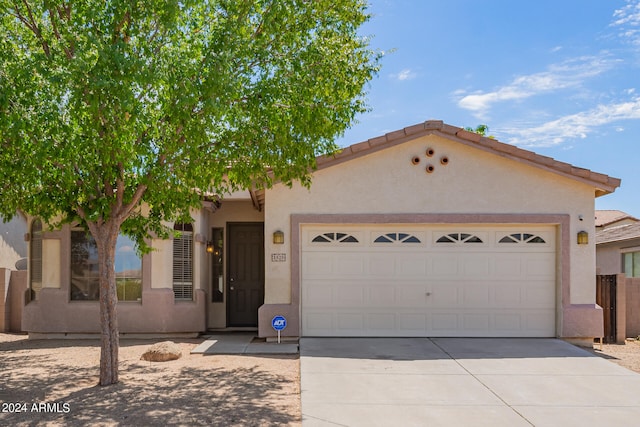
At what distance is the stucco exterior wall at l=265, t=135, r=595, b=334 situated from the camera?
11008 millimetres

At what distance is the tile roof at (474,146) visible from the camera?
10.7 metres

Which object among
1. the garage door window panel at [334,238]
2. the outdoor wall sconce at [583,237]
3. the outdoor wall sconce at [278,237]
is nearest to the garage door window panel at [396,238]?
the garage door window panel at [334,238]

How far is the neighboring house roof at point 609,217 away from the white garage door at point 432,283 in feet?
48.3

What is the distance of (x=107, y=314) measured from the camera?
7.57 m

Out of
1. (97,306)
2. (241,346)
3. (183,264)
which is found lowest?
A: (241,346)

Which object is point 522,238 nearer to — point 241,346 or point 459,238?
point 459,238

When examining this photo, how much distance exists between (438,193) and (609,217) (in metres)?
18.8

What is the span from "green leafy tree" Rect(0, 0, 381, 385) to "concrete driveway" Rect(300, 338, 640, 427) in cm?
297

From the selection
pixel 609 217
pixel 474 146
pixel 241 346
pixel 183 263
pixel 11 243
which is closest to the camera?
pixel 241 346

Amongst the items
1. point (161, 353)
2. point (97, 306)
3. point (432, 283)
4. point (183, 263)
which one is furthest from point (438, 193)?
point (97, 306)

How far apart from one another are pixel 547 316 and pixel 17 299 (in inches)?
443

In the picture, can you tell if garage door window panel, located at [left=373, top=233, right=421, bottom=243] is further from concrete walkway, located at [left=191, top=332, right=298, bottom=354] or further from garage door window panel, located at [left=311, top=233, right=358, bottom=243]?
concrete walkway, located at [left=191, top=332, right=298, bottom=354]

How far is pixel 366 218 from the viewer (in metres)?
11.0

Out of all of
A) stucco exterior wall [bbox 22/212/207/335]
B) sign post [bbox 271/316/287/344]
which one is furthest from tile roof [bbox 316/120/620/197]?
stucco exterior wall [bbox 22/212/207/335]
